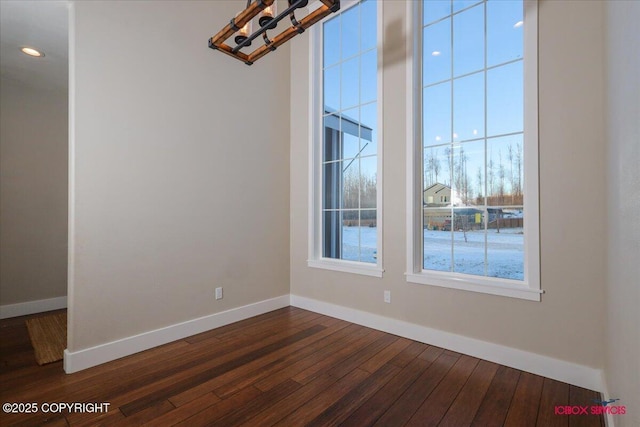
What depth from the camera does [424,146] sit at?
2881 mm

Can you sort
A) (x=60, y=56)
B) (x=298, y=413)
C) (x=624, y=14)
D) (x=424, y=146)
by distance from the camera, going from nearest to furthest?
(x=624, y=14) < (x=298, y=413) < (x=424, y=146) < (x=60, y=56)

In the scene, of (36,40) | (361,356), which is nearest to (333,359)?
(361,356)

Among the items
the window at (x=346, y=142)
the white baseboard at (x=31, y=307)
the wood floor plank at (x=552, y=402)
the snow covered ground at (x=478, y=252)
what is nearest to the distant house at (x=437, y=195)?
the snow covered ground at (x=478, y=252)

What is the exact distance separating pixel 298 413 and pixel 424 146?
7.94 ft

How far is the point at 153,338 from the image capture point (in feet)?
8.73

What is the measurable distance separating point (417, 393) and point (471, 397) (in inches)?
13.2

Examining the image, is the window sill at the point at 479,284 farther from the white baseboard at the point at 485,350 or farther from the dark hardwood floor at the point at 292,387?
the dark hardwood floor at the point at 292,387

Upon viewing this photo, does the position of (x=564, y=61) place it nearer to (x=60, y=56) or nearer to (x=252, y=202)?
(x=252, y=202)

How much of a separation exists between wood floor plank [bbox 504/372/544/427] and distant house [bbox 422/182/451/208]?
1.45 m

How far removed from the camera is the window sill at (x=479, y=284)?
2.22m

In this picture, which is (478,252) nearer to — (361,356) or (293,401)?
(361,356)

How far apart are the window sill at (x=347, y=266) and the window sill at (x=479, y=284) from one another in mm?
377

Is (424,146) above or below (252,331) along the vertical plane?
above

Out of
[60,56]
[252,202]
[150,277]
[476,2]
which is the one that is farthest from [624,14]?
[60,56]
